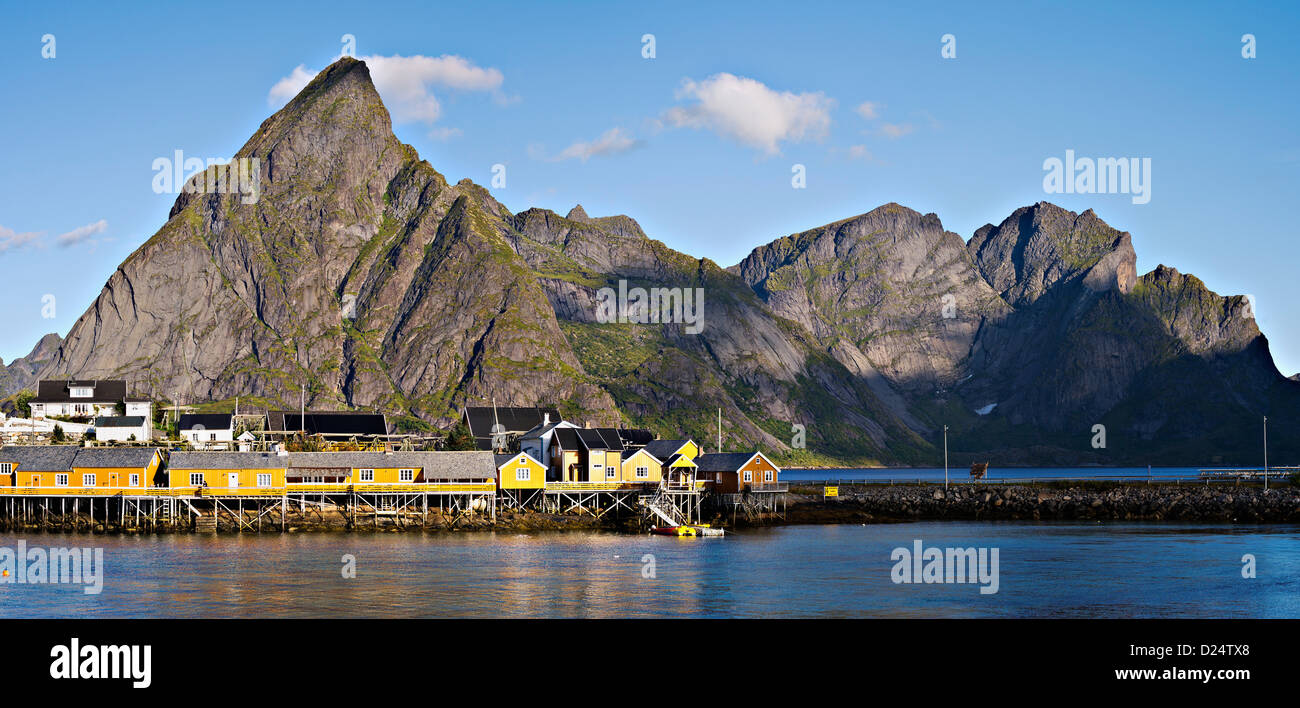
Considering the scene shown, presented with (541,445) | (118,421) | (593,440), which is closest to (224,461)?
(541,445)

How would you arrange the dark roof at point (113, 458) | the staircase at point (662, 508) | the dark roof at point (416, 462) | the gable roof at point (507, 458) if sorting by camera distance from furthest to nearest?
1. the gable roof at point (507, 458)
2. the staircase at point (662, 508)
3. the dark roof at point (416, 462)
4. the dark roof at point (113, 458)

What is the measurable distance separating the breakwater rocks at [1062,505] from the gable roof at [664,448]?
44.9 feet

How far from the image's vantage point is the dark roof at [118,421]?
5802 inches

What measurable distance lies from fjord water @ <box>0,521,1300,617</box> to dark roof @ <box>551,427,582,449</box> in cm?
1633

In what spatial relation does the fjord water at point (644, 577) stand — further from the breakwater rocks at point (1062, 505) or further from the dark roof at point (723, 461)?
the breakwater rocks at point (1062, 505)

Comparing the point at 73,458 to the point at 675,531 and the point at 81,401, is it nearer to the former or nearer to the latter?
the point at 675,531

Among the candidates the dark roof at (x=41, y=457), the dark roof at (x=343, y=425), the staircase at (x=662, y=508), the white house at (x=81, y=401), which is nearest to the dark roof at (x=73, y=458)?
the dark roof at (x=41, y=457)

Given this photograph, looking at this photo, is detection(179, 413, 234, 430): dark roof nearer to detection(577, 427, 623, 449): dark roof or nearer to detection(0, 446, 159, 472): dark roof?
detection(0, 446, 159, 472): dark roof

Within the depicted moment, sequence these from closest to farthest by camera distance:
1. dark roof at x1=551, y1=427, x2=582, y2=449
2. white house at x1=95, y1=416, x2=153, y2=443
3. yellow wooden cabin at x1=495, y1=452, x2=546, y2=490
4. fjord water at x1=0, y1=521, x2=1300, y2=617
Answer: fjord water at x1=0, y1=521, x2=1300, y2=617, yellow wooden cabin at x1=495, y1=452, x2=546, y2=490, dark roof at x1=551, y1=427, x2=582, y2=449, white house at x1=95, y1=416, x2=153, y2=443

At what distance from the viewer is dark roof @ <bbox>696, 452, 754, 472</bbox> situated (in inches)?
4609

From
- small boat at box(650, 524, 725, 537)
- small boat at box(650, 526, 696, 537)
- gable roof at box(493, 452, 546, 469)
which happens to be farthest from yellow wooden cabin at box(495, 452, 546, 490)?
small boat at box(650, 524, 725, 537)

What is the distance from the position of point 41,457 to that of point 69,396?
72.7 metres
